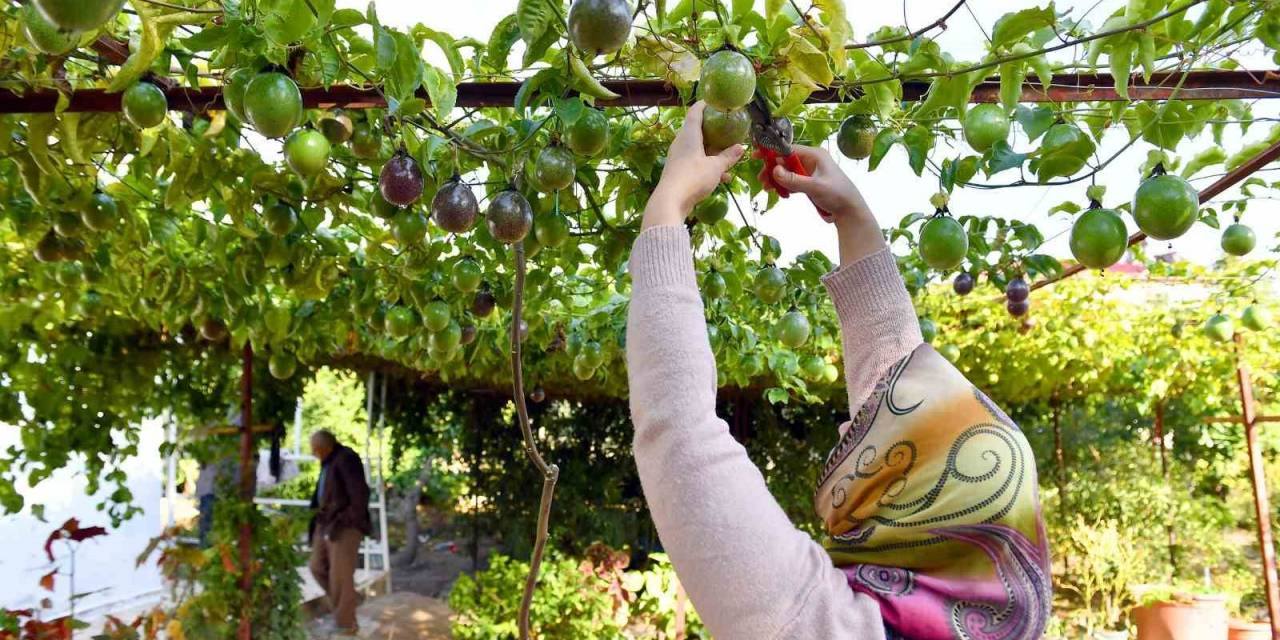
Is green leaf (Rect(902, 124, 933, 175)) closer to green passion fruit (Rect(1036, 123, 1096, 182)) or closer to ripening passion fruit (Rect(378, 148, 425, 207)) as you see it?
green passion fruit (Rect(1036, 123, 1096, 182))

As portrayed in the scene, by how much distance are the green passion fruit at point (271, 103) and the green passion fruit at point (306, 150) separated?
0.20 metres

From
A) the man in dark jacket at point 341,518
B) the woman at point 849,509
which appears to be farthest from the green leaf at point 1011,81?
the man in dark jacket at point 341,518

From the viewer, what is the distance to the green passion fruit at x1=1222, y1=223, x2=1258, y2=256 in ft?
7.54

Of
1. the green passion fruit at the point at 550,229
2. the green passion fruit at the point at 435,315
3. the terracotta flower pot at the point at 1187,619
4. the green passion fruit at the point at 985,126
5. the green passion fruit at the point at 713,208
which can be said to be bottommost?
the terracotta flower pot at the point at 1187,619

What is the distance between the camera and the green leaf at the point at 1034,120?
138 centimetres

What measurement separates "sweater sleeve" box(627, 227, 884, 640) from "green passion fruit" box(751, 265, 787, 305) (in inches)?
51.6

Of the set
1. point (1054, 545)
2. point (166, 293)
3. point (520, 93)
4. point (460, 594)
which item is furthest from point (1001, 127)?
point (1054, 545)

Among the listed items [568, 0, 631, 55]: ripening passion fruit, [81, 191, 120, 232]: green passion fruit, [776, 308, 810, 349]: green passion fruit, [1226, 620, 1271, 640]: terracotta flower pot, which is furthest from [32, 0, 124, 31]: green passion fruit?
[1226, 620, 1271, 640]: terracotta flower pot

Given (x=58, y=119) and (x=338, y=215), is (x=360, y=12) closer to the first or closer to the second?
(x=58, y=119)

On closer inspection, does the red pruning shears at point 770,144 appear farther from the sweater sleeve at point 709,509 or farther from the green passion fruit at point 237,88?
the green passion fruit at point 237,88

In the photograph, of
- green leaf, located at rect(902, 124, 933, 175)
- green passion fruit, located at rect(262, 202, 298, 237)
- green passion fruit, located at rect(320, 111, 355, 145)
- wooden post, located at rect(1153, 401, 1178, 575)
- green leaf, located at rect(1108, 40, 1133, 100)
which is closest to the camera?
green leaf, located at rect(1108, 40, 1133, 100)

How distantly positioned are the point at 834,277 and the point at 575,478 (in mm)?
6794

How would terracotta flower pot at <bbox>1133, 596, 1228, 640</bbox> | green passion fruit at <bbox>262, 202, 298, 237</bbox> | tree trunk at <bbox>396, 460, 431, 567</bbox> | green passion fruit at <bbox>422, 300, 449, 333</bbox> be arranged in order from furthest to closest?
1. tree trunk at <bbox>396, 460, 431, 567</bbox>
2. terracotta flower pot at <bbox>1133, 596, 1228, 640</bbox>
3. green passion fruit at <bbox>422, 300, 449, 333</bbox>
4. green passion fruit at <bbox>262, 202, 298, 237</bbox>

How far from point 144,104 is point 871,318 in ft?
4.04
